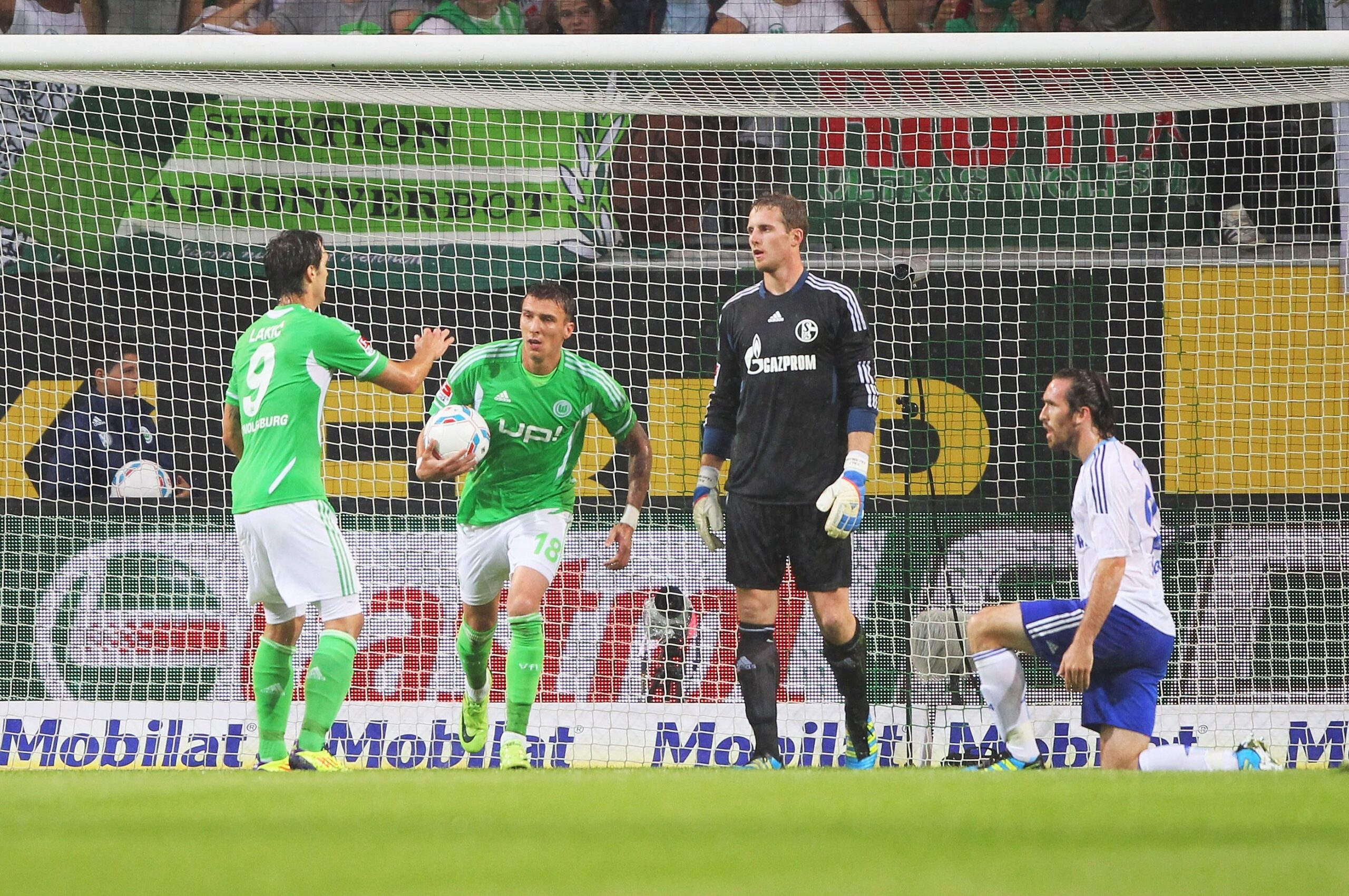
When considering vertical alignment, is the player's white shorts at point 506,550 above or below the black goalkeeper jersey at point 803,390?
below

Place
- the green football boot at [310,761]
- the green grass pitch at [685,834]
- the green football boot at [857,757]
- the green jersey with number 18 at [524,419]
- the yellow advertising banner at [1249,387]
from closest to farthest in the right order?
the green grass pitch at [685,834] < the green football boot at [310,761] < the green football boot at [857,757] < the green jersey with number 18 at [524,419] < the yellow advertising banner at [1249,387]

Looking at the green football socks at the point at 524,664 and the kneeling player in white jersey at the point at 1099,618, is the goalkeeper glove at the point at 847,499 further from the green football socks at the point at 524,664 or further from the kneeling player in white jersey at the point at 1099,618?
the green football socks at the point at 524,664

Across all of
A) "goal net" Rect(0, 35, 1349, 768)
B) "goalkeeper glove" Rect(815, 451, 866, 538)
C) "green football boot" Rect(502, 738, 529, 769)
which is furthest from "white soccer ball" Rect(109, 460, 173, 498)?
"goalkeeper glove" Rect(815, 451, 866, 538)

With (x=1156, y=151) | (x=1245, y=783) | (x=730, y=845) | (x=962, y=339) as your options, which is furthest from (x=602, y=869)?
(x=1156, y=151)

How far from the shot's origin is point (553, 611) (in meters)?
6.98

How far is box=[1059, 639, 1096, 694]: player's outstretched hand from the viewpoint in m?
4.72

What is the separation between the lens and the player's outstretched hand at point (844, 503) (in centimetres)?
478

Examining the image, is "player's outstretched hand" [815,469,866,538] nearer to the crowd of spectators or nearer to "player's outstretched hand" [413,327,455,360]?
"player's outstretched hand" [413,327,455,360]

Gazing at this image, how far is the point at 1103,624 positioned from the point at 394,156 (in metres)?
4.59

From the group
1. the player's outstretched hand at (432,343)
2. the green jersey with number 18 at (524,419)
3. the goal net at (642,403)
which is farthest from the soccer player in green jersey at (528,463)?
the goal net at (642,403)

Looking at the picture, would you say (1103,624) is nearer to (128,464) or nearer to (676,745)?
(676,745)

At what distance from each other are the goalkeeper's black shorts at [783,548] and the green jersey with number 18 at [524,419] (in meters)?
0.84

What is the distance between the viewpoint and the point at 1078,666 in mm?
4719

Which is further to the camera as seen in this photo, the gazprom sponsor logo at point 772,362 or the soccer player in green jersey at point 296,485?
the gazprom sponsor logo at point 772,362
